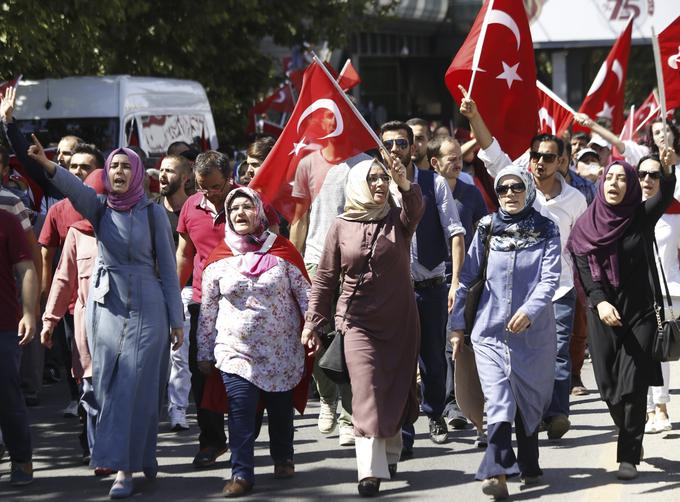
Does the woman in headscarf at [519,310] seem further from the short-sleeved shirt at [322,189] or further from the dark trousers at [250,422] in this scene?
the short-sleeved shirt at [322,189]

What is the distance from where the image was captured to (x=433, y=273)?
359 inches

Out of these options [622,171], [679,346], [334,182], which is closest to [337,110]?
[334,182]

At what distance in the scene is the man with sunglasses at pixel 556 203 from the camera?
28.8 feet

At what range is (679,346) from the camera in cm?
786

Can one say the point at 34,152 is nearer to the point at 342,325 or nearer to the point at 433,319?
the point at 342,325

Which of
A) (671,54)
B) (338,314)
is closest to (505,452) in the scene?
(338,314)

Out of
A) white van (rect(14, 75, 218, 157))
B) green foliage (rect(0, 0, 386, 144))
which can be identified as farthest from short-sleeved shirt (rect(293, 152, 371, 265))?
white van (rect(14, 75, 218, 157))

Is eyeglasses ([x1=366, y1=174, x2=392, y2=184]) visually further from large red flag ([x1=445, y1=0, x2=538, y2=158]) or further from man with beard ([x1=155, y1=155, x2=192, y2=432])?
man with beard ([x1=155, y1=155, x2=192, y2=432])

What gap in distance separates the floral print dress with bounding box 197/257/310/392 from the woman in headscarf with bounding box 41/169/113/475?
0.76 meters

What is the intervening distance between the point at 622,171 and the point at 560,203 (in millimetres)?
1732

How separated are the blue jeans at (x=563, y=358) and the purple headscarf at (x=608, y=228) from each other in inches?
40.1

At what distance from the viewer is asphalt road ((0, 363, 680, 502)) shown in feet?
25.1

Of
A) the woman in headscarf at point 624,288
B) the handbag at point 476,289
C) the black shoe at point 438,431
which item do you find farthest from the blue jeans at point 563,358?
the handbag at point 476,289

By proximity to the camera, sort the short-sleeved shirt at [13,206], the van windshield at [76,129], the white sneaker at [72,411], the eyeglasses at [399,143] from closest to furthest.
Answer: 1. the short-sleeved shirt at [13,206]
2. the eyeglasses at [399,143]
3. the white sneaker at [72,411]
4. the van windshield at [76,129]
